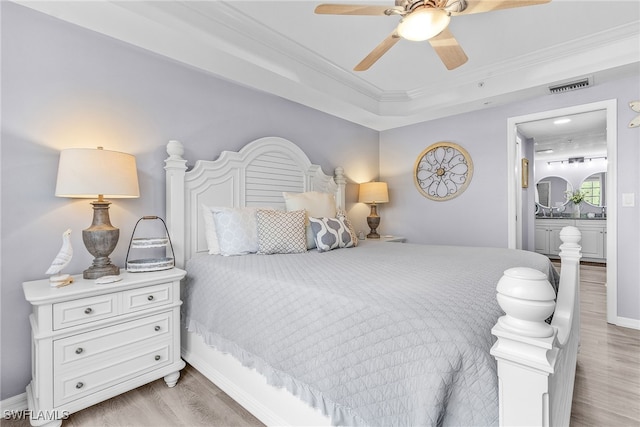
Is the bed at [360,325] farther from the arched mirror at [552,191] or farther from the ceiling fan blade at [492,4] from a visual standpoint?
the arched mirror at [552,191]

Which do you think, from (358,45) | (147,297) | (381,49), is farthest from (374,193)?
(147,297)

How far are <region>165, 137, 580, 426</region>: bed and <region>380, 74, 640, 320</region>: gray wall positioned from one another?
1523mm

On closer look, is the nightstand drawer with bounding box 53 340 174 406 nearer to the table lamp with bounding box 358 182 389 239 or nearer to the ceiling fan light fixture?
the ceiling fan light fixture

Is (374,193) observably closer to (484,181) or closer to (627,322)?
(484,181)

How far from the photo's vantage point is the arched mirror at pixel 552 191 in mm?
7395

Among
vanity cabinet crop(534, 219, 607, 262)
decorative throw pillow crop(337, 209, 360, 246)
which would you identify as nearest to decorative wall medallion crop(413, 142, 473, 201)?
decorative throw pillow crop(337, 209, 360, 246)

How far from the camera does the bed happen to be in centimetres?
68

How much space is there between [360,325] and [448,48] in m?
1.99

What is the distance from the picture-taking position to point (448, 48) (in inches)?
82.8

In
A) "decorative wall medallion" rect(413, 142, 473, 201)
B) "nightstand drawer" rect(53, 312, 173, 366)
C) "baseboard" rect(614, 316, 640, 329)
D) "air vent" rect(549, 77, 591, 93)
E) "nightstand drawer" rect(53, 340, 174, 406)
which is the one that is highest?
"air vent" rect(549, 77, 591, 93)

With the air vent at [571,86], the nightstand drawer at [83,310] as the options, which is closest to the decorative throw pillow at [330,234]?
the nightstand drawer at [83,310]

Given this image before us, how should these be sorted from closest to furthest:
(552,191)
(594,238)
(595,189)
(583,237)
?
(594,238)
(583,237)
(595,189)
(552,191)

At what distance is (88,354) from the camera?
5.27 ft

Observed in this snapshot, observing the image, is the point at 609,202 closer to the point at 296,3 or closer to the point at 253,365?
the point at 296,3
